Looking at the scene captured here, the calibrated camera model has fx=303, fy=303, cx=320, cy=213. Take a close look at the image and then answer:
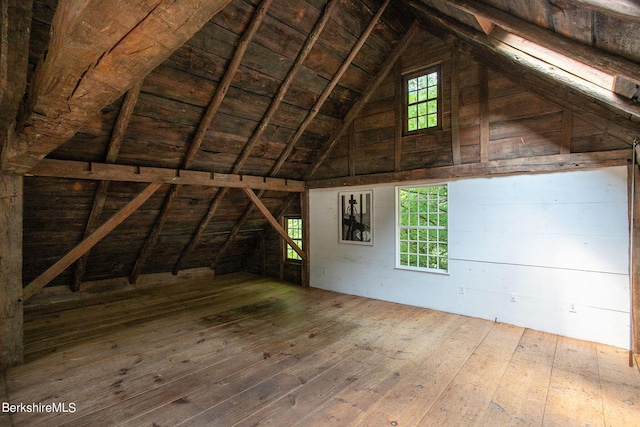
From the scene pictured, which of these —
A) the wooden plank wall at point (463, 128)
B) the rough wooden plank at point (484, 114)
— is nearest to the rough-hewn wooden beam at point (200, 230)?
the wooden plank wall at point (463, 128)

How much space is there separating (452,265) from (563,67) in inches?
119

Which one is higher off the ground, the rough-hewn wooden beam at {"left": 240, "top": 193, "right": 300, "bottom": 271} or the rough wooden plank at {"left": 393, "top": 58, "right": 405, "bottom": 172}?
the rough wooden plank at {"left": 393, "top": 58, "right": 405, "bottom": 172}

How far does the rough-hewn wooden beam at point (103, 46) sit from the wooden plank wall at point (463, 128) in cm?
441

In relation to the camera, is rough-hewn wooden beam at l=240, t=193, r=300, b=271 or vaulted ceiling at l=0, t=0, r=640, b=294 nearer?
vaulted ceiling at l=0, t=0, r=640, b=294

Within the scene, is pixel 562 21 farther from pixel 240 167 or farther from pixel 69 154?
pixel 69 154

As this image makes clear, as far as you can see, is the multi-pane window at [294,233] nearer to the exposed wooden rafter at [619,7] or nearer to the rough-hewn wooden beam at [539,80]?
the rough-hewn wooden beam at [539,80]

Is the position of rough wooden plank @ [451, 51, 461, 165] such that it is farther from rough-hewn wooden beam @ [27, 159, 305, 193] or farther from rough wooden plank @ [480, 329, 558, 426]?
rough-hewn wooden beam @ [27, 159, 305, 193]

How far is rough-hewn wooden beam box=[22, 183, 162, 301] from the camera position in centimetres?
374

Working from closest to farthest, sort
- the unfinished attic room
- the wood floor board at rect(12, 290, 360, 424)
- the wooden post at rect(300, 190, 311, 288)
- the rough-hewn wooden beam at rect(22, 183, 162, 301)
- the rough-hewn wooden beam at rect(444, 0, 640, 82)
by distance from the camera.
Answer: the rough-hewn wooden beam at rect(444, 0, 640, 82)
the unfinished attic room
the wood floor board at rect(12, 290, 360, 424)
the rough-hewn wooden beam at rect(22, 183, 162, 301)
the wooden post at rect(300, 190, 311, 288)

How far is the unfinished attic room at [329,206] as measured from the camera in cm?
214

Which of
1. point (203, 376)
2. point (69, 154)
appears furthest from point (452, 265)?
point (69, 154)

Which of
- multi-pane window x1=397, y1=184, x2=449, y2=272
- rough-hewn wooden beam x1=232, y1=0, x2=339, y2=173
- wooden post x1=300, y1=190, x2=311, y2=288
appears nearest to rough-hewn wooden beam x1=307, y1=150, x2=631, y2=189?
multi-pane window x1=397, y1=184, x2=449, y2=272

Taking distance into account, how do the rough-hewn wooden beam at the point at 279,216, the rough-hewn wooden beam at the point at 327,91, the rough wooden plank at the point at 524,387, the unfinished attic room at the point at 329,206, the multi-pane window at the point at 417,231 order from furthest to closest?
1. the rough-hewn wooden beam at the point at 279,216
2. the multi-pane window at the point at 417,231
3. the rough-hewn wooden beam at the point at 327,91
4. the rough wooden plank at the point at 524,387
5. the unfinished attic room at the point at 329,206

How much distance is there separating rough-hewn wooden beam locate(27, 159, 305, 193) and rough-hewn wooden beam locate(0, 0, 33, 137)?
6.75 feet
